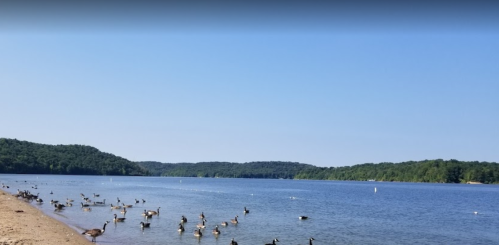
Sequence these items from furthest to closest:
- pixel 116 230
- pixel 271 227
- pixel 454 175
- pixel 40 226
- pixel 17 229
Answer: pixel 454 175 → pixel 271 227 → pixel 116 230 → pixel 40 226 → pixel 17 229

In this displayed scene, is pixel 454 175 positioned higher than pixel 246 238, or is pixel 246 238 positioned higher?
pixel 454 175

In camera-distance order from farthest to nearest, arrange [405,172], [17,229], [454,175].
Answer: [405,172] → [454,175] → [17,229]

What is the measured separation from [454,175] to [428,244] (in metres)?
157

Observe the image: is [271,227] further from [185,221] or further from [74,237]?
[74,237]

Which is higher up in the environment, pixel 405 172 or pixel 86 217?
pixel 405 172

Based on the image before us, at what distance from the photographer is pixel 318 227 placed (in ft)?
119

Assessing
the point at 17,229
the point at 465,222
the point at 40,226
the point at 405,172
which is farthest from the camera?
the point at 405,172

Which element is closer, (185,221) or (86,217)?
(185,221)

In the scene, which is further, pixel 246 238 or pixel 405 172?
pixel 405 172

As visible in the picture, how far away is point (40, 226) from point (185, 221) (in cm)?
1101

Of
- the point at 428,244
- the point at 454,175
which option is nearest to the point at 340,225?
the point at 428,244

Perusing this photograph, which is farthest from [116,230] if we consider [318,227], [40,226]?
[318,227]

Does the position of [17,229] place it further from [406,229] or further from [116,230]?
[406,229]

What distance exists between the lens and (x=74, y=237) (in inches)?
1031
